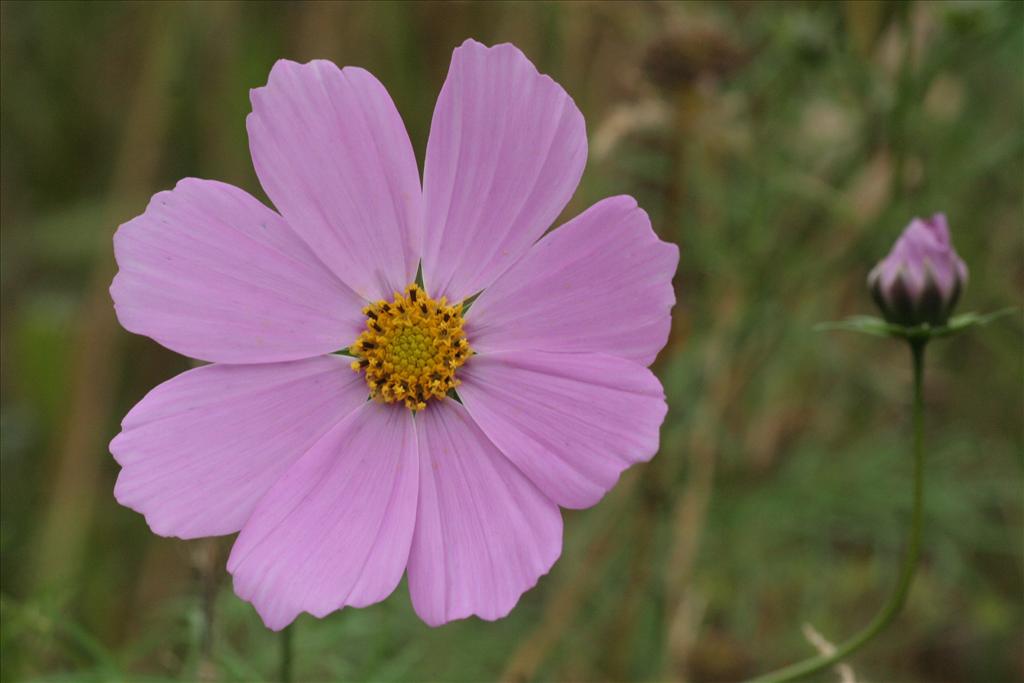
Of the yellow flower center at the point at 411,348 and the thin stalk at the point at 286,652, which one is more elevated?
the yellow flower center at the point at 411,348

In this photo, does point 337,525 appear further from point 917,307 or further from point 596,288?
point 917,307

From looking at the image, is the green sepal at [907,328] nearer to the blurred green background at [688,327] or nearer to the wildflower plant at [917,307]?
the wildflower plant at [917,307]

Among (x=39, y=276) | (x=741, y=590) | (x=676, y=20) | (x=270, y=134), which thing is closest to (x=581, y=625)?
(x=741, y=590)

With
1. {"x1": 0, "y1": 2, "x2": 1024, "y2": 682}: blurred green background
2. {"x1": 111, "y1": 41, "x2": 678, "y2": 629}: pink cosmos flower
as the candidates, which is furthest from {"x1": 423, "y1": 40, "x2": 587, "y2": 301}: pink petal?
{"x1": 0, "y1": 2, "x2": 1024, "y2": 682}: blurred green background

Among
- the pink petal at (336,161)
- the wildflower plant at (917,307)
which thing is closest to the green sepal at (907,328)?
the wildflower plant at (917,307)

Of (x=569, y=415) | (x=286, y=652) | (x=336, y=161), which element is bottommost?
(x=286, y=652)

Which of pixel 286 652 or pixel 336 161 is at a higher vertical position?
pixel 336 161

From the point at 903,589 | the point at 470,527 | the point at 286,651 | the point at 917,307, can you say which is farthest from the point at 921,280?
the point at 286,651
